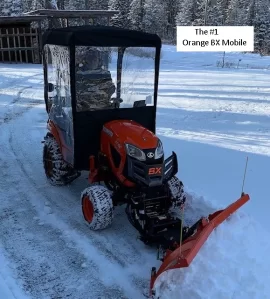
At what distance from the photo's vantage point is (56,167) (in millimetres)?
5492

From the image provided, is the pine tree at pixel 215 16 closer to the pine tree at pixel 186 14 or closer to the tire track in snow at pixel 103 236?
the pine tree at pixel 186 14

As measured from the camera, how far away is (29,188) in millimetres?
5707

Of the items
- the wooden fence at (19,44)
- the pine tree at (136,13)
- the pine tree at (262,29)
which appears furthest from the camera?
the pine tree at (136,13)

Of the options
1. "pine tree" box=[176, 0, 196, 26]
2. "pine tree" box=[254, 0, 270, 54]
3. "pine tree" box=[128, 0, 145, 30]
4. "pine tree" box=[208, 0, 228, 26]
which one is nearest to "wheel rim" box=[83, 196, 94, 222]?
"pine tree" box=[254, 0, 270, 54]

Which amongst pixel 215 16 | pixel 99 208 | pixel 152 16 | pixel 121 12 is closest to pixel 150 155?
pixel 99 208

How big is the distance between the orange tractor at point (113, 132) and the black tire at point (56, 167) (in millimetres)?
14

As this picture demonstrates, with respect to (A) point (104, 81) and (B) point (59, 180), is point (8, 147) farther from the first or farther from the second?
(A) point (104, 81)

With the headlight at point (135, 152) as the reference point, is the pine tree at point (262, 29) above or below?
below

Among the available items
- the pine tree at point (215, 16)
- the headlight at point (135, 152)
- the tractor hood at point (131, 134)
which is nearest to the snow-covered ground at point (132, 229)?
the headlight at point (135, 152)

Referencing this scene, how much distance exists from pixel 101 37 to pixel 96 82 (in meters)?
0.66

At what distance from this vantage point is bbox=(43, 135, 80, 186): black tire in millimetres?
5484

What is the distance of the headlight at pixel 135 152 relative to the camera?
427 cm

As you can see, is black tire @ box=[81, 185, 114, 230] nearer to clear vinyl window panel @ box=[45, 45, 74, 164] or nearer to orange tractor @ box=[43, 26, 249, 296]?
orange tractor @ box=[43, 26, 249, 296]

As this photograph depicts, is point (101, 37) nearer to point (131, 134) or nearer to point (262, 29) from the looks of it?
point (131, 134)
